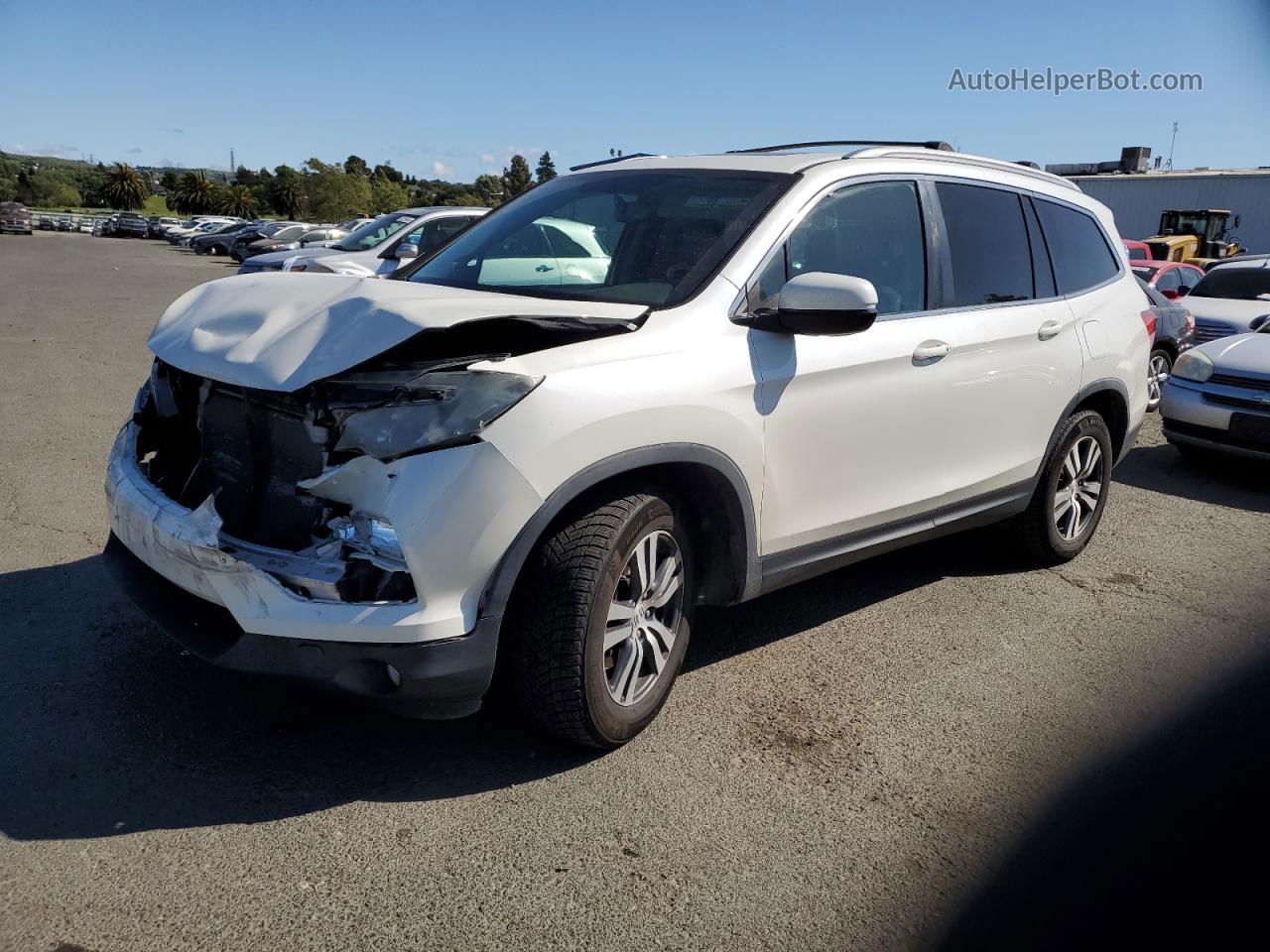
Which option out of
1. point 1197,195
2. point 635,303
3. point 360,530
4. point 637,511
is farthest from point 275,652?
point 1197,195

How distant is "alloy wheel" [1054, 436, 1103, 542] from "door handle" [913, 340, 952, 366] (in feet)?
→ 4.54

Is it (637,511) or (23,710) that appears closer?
(637,511)

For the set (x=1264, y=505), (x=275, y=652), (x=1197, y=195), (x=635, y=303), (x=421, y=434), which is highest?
(x=1197, y=195)

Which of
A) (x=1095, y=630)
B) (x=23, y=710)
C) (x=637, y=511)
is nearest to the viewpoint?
(x=637, y=511)

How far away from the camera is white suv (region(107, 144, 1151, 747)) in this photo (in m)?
2.77

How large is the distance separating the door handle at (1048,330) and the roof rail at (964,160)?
76 cm

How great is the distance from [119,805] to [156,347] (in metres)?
1.50

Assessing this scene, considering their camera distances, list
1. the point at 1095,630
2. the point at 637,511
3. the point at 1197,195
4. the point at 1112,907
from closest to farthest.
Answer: the point at 1112,907 → the point at 637,511 → the point at 1095,630 → the point at 1197,195

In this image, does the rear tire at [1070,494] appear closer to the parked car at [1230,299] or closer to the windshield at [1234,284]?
the parked car at [1230,299]

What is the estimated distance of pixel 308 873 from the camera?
265cm

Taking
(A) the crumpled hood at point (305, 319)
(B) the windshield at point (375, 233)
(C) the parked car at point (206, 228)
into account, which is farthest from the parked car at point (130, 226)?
(A) the crumpled hood at point (305, 319)

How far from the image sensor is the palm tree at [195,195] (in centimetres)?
10256

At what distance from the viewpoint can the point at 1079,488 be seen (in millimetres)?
5359

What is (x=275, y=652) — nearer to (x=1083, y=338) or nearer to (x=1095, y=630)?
(x=1095, y=630)
